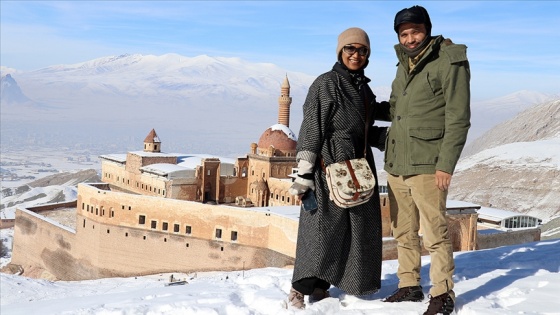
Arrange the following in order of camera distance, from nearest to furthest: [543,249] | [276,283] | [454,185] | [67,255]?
[276,283], [543,249], [67,255], [454,185]

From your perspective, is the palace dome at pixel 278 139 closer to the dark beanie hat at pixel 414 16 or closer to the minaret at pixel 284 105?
the minaret at pixel 284 105

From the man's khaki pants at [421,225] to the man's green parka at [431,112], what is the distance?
6.8 inches

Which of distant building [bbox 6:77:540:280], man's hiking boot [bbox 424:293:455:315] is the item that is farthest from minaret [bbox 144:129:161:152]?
man's hiking boot [bbox 424:293:455:315]

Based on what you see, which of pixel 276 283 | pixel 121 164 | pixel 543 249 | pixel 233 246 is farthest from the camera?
pixel 121 164

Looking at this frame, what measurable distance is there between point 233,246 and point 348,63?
20.7 metres

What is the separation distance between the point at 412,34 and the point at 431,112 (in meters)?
0.75

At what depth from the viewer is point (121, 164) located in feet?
127

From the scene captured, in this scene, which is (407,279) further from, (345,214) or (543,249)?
(543,249)

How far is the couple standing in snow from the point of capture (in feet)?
16.7

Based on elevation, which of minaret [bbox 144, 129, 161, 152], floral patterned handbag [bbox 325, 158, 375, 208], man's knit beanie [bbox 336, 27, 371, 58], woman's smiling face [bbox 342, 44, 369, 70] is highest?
man's knit beanie [bbox 336, 27, 371, 58]

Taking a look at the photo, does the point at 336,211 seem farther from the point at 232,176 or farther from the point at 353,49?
the point at 232,176

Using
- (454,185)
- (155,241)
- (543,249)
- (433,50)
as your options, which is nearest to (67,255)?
(155,241)

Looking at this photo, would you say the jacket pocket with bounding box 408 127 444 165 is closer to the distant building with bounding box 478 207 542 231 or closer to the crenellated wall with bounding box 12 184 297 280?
the crenellated wall with bounding box 12 184 297 280

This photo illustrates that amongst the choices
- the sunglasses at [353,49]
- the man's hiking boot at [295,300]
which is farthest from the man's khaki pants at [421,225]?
the sunglasses at [353,49]
